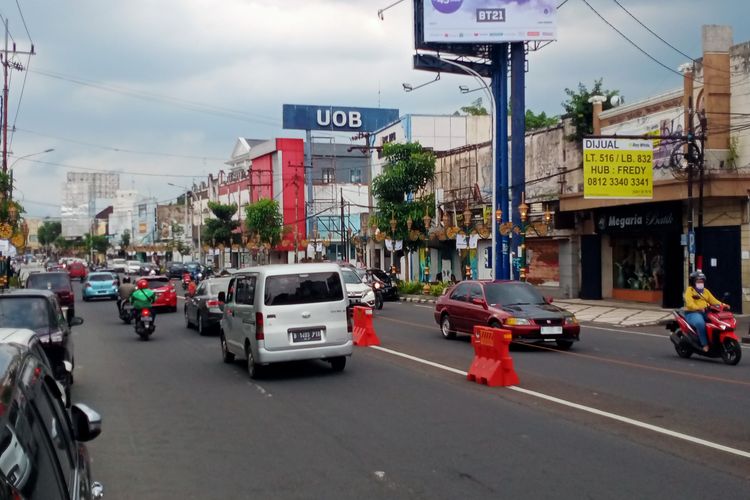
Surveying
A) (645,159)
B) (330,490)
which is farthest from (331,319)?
(645,159)

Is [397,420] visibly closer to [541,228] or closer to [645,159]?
[645,159]

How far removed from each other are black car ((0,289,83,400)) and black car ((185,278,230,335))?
370 inches

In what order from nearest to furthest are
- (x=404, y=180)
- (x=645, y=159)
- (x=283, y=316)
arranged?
(x=283, y=316)
(x=645, y=159)
(x=404, y=180)

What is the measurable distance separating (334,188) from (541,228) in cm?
4182

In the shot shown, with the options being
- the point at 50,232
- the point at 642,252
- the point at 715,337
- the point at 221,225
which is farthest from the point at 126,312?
the point at 50,232

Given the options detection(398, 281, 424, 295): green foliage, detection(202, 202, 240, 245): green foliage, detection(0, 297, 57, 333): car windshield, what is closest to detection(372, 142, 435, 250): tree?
detection(398, 281, 424, 295): green foliage

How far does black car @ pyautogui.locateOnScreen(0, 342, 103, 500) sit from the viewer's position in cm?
271

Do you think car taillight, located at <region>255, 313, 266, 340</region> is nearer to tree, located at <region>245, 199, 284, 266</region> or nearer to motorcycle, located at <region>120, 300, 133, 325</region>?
motorcycle, located at <region>120, 300, 133, 325</region>

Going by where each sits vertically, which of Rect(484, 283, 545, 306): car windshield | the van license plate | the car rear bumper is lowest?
the car rear bumper

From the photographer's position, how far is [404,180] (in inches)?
1811

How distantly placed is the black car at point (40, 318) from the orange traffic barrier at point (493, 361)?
624 cm

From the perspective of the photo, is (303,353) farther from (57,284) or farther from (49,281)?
(49,281)

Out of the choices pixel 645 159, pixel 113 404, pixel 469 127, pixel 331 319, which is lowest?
pixel 113 404

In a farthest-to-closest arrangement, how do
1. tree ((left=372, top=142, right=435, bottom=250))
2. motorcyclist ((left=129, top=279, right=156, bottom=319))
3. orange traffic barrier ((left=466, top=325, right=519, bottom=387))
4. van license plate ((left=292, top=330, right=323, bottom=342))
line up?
tree ((left=372, top=142, right=435, bottom=250)) → motorcyclist ((left=129, top=279, right=156, bottom=319)) → van license plate ((left=292, top=330, right=323, bottom=342)) → orange traffic barrier ((left=466, top=325, right=519, bottom=387))
